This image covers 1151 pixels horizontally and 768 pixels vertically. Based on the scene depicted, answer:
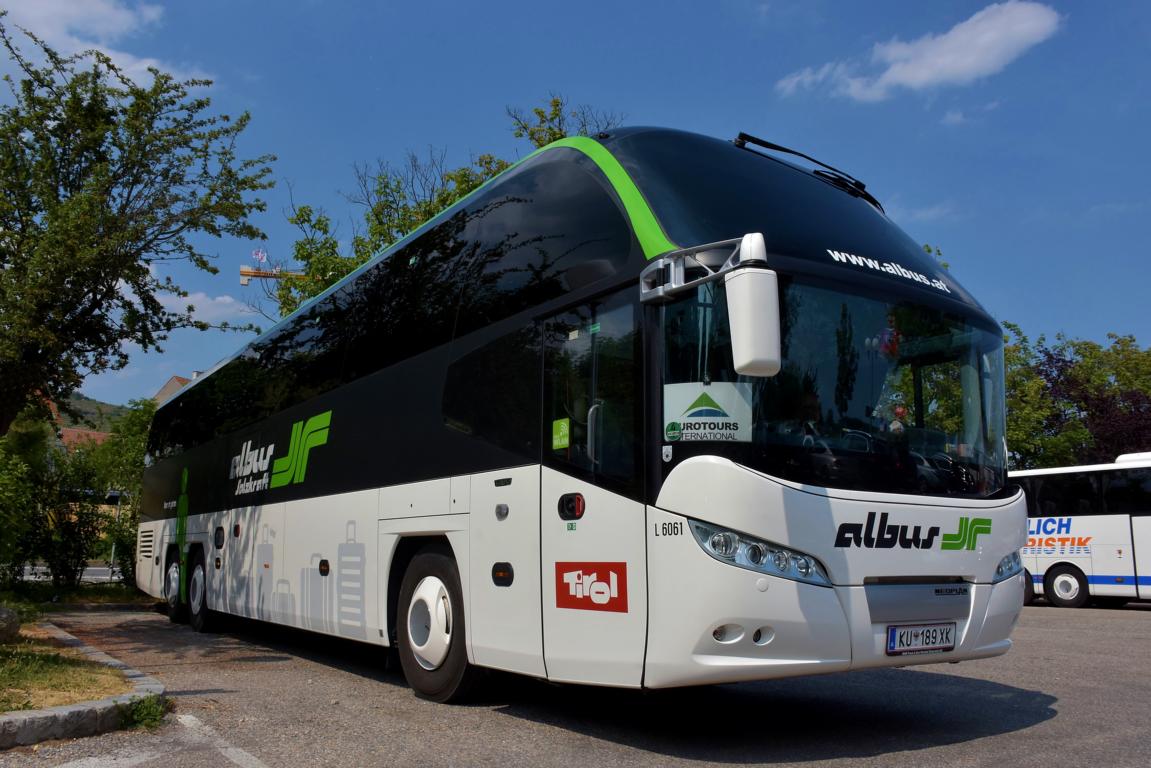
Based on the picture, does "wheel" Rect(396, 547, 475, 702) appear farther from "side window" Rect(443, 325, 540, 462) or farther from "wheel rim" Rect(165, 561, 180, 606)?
"wheel rim" Rect(165, 561, 180, 606)

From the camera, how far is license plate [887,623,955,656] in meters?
5.43

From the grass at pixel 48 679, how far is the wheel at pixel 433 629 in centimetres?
208

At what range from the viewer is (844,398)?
220 inches

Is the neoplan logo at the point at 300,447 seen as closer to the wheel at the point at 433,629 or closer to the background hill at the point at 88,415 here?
the wheel at the point at 433,629

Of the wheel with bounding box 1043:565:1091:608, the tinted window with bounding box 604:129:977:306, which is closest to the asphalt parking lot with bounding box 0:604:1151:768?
the tinted window with bounding box 604:129:977:306

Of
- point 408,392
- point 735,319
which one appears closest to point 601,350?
point 735,319

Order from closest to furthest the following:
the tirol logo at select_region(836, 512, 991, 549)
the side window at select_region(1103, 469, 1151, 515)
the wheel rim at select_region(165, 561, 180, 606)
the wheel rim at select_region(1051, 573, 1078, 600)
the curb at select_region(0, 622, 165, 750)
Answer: the tirol logo at select_region(836, 512, 991, 549), the curb at select_region(0, 622, 165, 750), the wheel rim at select_region(165, 561, 180, 606), the side window at select_region(1103, 469, 1151, 515), the wheel rim at select_region(1051, 573, 1078, 600)

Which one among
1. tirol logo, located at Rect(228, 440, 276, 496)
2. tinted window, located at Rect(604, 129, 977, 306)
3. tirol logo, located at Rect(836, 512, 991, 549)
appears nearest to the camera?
tirol logo, located at Rect(836, 512, 991, 549)

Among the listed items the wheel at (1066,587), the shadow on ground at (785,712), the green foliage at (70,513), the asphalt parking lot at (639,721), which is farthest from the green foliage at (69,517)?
the wheel at (1066,587)

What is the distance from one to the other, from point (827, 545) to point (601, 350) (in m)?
1.76

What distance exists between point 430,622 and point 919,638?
3573 mm

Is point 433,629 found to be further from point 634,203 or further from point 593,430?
point 634,203

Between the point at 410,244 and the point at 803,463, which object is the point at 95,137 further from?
the point at 803,463

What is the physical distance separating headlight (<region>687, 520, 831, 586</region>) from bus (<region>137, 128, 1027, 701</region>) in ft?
0.04
